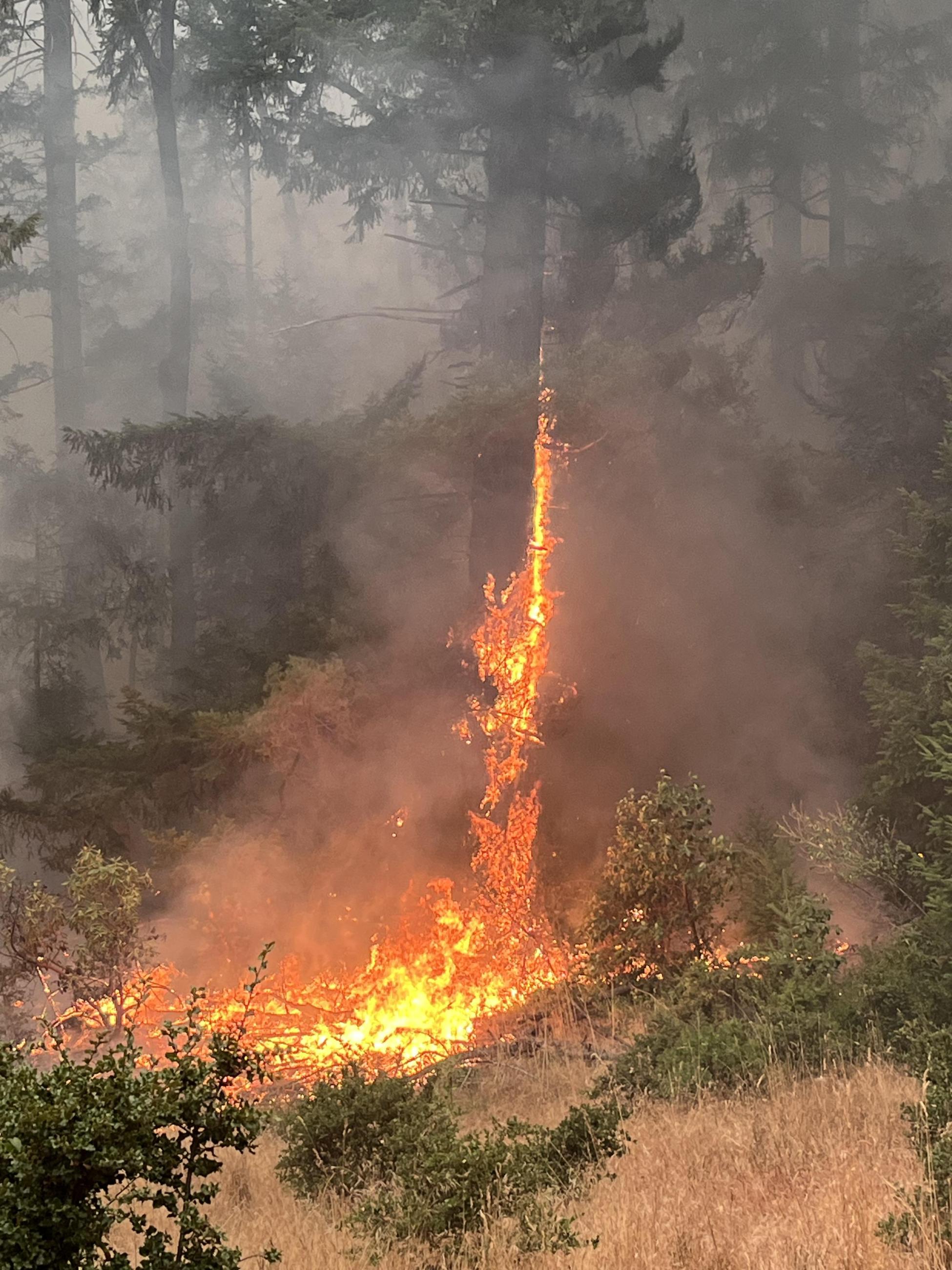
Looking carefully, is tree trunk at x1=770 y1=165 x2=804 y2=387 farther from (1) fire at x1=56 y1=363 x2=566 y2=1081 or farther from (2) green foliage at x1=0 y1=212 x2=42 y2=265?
(2) green foliage at x1=0 y1=212 x2=42 y2=265

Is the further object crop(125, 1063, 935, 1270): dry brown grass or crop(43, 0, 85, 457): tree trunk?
crop(43, 0, 85, 457): tree trunk

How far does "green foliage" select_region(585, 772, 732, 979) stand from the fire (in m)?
0.92

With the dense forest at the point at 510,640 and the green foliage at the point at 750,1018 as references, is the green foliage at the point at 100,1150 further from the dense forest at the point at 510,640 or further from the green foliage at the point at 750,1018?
the green foliage at the point at 750,1018

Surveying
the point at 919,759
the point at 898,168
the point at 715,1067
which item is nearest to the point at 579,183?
the point at 919,759

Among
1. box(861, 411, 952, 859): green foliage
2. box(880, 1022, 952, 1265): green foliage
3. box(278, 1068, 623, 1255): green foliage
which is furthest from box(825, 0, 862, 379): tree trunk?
box(278, 1068, 623, 1255): green foliage

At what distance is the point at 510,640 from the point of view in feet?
47.7

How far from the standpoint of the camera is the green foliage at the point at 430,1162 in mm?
4512

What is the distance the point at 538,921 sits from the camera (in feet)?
38.2

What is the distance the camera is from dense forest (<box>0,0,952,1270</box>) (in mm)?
7316

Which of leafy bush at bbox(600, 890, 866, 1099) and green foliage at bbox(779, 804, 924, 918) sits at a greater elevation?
green foliage at bbox(779, 804, 924, 918)

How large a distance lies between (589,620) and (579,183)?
640 centimetres

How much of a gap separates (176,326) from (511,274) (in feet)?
21.1

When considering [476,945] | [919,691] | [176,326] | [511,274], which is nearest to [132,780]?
[476,945]

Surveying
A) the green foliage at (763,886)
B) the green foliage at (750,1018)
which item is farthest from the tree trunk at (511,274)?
the green foliage at (750,1018)
